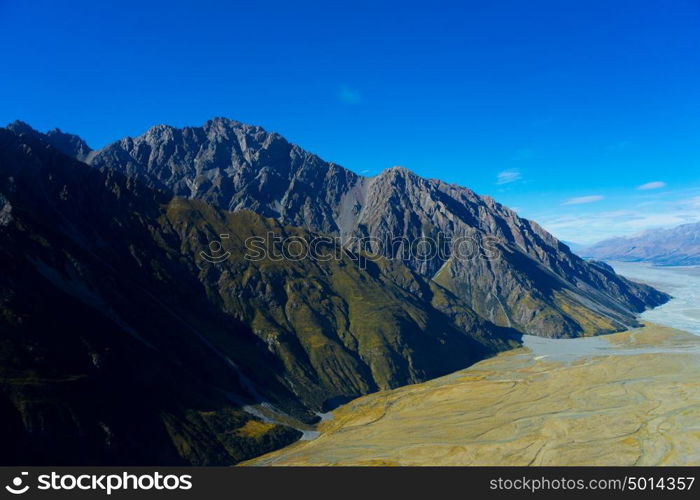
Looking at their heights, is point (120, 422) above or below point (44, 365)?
below

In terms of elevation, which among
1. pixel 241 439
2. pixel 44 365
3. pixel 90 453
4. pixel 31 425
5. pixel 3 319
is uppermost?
pixel 3 319

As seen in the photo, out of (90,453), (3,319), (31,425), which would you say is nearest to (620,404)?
(90,453)

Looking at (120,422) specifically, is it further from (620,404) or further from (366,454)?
(620,404)

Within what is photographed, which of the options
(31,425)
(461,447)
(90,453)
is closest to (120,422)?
(90,453)

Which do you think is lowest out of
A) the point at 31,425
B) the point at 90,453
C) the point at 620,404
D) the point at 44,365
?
the point at 620,404
